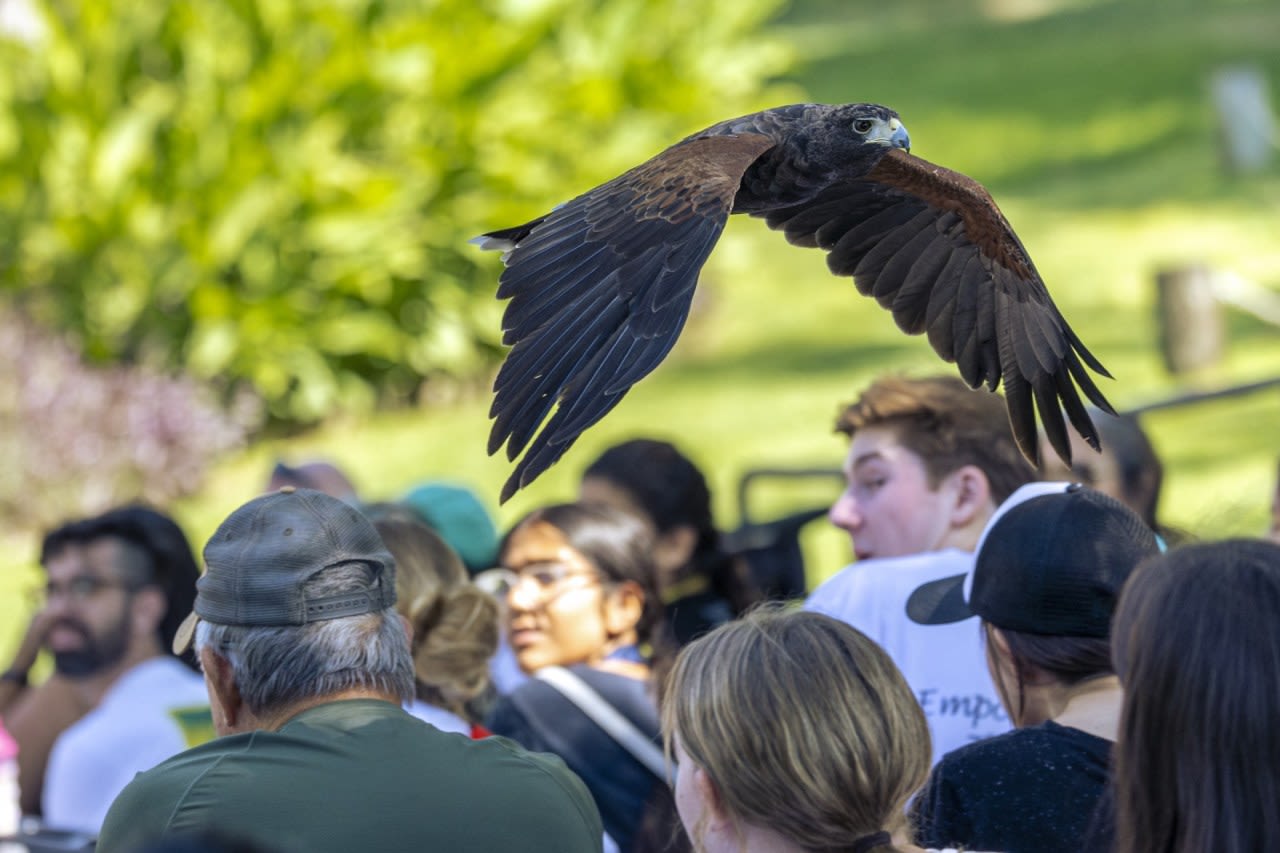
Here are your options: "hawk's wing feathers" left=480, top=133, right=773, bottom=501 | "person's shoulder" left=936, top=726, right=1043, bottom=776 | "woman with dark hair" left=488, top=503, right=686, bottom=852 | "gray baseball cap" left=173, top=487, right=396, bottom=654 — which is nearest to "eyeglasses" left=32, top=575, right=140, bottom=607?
"woman with dark hair" left=488, top=503, right=686, bottom=852

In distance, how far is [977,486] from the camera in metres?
3.77

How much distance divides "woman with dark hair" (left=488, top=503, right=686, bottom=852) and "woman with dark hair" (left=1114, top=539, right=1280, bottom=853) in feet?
5.15

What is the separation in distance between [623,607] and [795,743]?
1.70 meters

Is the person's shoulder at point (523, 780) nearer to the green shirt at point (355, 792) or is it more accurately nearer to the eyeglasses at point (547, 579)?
the green shirt at point (355, 792)

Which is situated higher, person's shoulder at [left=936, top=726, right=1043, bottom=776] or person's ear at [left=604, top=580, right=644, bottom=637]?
person's ear at [left=604, top=580, right=644, bottom=637]

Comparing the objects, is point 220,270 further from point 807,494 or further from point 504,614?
point 504,614

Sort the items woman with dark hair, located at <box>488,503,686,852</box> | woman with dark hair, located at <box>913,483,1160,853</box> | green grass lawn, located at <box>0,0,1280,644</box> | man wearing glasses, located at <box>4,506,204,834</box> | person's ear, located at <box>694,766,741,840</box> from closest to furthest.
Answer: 1. person's ear, located at <box>694,766,741,840</box>
2. woman with dark hair, located at <box>913,483,1160,853</box>
3. woman with dark hair, located at <box>488,503,686,852</box>
4. man wearing glasses, located at <box>4,506,204,834</box>
5. green grass lawn, located at <box>0,0,1280,644</box>

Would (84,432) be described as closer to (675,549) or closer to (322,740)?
(675,549)

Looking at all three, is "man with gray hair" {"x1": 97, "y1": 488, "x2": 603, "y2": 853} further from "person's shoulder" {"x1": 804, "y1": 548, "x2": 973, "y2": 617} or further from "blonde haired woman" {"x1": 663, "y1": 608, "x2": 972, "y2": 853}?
"person's shoulder" {"x1": 804, "y1": 548, "x2": 973, "y2": 617}

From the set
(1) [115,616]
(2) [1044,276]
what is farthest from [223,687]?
(2) [1044,276]

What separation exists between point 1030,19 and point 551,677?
2625 centimetres

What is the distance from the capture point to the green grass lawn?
11695 mm

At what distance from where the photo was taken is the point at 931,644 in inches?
125

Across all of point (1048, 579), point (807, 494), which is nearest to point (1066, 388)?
point (1048, 579)
